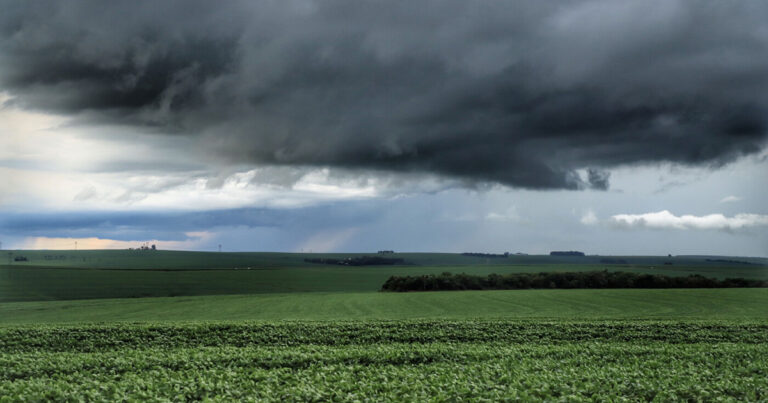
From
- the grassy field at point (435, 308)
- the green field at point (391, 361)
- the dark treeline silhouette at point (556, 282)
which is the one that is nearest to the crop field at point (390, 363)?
the green field at point (391, 361)

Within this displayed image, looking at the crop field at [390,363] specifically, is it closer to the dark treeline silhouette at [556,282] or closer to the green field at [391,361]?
the green field at [391,361]

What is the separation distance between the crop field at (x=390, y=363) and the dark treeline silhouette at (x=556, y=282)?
5884 centimetres

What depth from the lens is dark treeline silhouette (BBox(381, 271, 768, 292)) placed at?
93812 millimetres

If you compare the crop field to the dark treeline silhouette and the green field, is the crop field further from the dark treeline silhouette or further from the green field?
the dark treeline silhouette

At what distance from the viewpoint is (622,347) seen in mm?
26344

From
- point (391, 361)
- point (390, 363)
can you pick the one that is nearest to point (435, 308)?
point (391, 361)

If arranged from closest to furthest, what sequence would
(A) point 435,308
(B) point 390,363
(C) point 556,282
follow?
(B) point 390,363 < (A) point 435,308 < (C) point 556,282

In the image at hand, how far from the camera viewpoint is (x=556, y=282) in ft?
317

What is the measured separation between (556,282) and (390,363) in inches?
3170

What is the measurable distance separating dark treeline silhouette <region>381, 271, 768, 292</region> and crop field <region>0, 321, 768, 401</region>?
58.8m

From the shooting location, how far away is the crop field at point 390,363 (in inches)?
650

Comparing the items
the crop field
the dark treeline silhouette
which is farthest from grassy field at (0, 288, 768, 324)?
the dark treeline silhouette

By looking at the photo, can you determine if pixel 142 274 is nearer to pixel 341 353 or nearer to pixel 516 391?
pixel 341 353

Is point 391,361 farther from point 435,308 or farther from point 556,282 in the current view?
point 556,282
